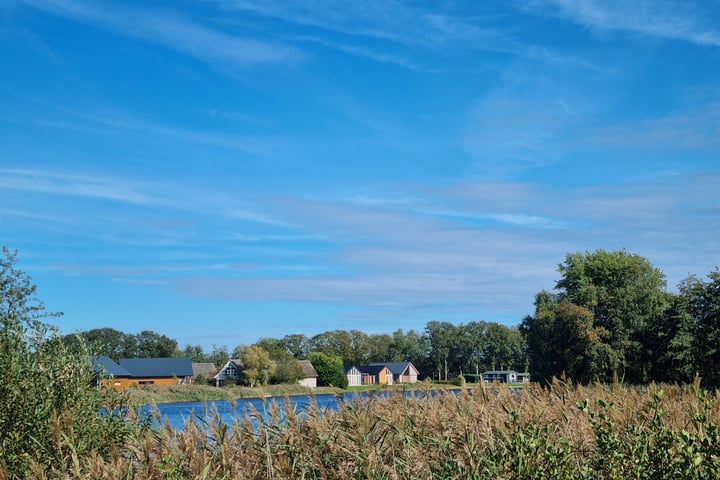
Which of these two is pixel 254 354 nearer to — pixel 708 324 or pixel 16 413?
pixel 708 324

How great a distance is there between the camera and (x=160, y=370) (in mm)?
94812

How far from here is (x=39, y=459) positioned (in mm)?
8578

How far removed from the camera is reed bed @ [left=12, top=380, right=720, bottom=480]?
5.68m

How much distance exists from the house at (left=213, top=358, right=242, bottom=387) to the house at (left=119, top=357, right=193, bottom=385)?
4.36 metres

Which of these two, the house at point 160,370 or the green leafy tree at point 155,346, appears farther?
the green leafy tree at point 155,346

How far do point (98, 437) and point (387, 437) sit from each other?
440 cm

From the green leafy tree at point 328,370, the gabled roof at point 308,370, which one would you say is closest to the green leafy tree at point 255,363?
the gabled roof at point 308,370

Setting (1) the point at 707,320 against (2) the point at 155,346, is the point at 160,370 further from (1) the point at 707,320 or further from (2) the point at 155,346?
(1) the point at 707,320

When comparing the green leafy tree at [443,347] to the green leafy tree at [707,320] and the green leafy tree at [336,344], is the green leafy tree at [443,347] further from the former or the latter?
the green leafy tree at [707,320]

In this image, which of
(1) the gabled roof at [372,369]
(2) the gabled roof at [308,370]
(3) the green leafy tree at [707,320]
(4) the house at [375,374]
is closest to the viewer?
(3) the green leafy tree at [707,320]

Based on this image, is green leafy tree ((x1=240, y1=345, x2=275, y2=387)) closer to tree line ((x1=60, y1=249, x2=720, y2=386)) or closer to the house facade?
tree line ((x1=60, y1=249, x2=720, y2=386))

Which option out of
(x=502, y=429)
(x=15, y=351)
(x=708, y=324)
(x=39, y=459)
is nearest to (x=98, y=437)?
(x=39, y=459)

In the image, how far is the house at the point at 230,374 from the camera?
9219 cm

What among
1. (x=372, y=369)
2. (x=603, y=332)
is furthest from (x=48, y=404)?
(x=372, y=369)
